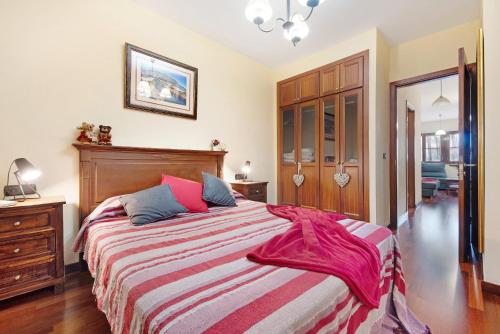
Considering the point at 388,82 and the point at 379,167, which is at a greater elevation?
the point at 388,82

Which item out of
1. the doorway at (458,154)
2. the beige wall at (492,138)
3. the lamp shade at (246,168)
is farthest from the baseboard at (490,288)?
the lamp shade at (246,168)

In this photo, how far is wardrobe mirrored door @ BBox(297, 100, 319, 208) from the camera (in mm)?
3740

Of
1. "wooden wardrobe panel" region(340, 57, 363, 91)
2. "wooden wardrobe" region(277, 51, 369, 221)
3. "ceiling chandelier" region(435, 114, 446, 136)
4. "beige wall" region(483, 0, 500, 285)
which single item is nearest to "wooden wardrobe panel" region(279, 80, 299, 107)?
"wooden wardrobe" region(277, 51, 369, 221)

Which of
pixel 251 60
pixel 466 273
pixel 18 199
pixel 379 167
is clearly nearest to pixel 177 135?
pixel 18 199

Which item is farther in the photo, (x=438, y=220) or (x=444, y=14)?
(x=438, y=220)

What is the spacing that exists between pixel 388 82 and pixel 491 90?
1.72 meters

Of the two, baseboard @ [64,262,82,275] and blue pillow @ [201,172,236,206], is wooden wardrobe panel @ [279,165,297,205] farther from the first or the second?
baseboard @ [64,262,82,275]

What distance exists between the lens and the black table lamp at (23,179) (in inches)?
69.4

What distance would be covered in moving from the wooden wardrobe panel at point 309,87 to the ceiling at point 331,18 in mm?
468

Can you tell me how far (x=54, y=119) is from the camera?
2.10m

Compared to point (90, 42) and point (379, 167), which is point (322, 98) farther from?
point (90, 42)

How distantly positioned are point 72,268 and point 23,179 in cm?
93

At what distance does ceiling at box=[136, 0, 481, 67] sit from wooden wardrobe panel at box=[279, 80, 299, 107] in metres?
0.69

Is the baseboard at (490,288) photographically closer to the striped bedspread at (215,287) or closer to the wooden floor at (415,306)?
the wooden floor at (415,306)
